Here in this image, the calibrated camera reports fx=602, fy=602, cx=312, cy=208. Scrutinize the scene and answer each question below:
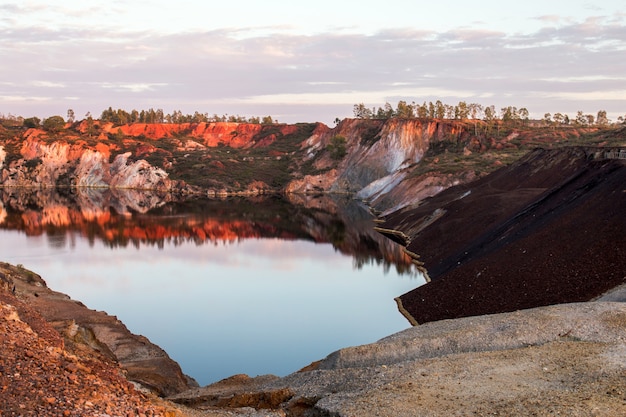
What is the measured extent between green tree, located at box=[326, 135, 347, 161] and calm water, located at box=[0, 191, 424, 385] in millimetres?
55171

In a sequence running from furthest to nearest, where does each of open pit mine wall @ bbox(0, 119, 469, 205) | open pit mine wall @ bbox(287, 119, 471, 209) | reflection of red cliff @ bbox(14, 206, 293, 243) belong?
open pit mine wall @ bbox(0, 119, 469, 205)
open pit mine wall @ bbox(287, 119, 471, 209)
reflection of red cliff @ bbox(14, 206, 293, 243)

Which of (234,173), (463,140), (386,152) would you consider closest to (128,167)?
(234,173)

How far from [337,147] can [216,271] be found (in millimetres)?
114960

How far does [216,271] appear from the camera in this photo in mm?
56344

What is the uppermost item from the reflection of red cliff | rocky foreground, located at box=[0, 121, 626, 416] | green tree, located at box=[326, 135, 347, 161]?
green tree, located at box=[326, 135, 347, 161]

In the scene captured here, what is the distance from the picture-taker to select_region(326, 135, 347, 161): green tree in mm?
165875

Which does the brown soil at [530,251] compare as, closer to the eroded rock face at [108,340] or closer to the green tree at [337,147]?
the eroded rock face at [108,340]

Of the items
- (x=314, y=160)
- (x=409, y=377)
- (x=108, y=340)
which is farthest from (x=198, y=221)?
(x=314, y=160)

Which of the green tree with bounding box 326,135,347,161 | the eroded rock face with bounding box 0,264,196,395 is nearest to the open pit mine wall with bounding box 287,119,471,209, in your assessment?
the green tree with bounding box 326,135,347,161

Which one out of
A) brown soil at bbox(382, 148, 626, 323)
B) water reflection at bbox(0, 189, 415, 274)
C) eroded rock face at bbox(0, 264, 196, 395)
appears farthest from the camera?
water reflection at bbox(0, 189, 415, 274)

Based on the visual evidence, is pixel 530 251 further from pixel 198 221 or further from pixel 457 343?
pixel 198 221

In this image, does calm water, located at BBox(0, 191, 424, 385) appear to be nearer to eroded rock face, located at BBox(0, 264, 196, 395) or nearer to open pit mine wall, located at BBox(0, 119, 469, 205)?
eroded rock face, located at BBox(0, 264, 196, 395)

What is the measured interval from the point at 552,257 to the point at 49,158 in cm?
16654

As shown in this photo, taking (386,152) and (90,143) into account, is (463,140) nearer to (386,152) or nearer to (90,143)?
(386,152)
